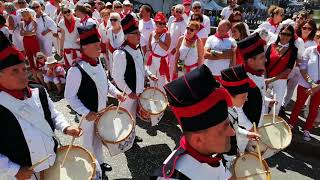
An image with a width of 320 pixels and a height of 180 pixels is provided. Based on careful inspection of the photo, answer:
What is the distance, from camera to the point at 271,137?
172 inches

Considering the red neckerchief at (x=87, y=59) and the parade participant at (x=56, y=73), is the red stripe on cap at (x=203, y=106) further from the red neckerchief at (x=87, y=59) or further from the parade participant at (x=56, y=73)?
the parade participant at (x=56, y=73)

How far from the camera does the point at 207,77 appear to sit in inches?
85.6

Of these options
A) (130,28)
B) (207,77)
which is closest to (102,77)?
(130,28)

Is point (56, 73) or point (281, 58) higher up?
point (281, 58)

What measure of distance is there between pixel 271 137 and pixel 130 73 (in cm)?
215

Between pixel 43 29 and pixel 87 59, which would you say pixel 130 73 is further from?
pixel 43 29

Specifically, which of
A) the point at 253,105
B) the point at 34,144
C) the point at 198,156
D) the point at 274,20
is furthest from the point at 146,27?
the point at 198,156

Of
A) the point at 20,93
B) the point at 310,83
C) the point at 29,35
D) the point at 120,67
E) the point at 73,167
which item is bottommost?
the point at 29,35

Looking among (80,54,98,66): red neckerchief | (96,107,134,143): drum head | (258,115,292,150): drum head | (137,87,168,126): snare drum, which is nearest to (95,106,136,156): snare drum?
(96,107,134,143): drum head

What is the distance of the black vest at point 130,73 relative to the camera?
5178 mm

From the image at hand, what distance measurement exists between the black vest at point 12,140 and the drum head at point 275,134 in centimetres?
266

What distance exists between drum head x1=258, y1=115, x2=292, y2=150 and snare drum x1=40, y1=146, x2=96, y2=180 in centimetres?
209

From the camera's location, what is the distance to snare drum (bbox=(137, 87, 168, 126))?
540 centimetres

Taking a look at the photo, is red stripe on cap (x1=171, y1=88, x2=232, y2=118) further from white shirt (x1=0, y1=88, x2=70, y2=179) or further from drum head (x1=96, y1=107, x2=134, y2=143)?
drum head (x1=96, y1=107, x2=134, y2=143)
